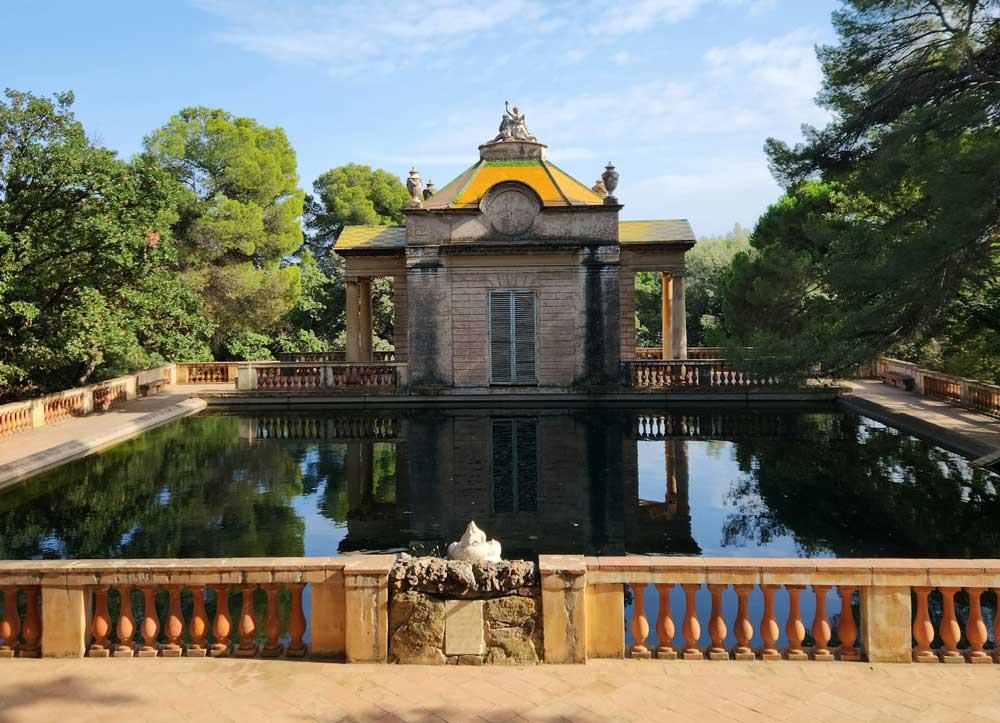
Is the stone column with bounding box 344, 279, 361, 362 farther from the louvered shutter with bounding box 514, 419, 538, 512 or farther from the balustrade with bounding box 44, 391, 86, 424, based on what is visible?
the louvered shutter with bounding box 514, 419, 538, 512

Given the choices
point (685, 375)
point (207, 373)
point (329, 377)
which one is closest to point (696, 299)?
point (685, 375)

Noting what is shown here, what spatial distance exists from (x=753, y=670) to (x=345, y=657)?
2820mm

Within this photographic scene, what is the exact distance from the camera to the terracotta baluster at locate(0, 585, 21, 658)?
577 cm

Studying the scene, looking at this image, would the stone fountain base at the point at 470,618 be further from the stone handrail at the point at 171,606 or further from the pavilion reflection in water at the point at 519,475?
the pavilion reflection in water at the point at 519,475

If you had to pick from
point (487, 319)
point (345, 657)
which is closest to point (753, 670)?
point (345, 657)

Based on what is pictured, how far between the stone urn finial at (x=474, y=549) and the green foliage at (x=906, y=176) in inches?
407

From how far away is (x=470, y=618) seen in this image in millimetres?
5570

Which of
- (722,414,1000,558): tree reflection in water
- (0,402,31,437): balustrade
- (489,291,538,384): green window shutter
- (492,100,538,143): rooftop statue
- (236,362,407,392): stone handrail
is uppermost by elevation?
(492,100,538,143): rooftop statue

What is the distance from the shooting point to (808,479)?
13516 mm

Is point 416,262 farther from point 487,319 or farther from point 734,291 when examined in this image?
point 734,291

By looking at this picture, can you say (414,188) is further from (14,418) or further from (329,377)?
(14,418)

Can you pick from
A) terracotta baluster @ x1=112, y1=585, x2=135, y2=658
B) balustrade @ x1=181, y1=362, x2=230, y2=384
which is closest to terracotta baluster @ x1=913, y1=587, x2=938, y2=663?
terracotta baluster @ x1=112, y1=585, x2=135, y2=658

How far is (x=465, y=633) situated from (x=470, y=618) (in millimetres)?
107

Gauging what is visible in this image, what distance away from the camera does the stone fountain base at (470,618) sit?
5.56 metres
